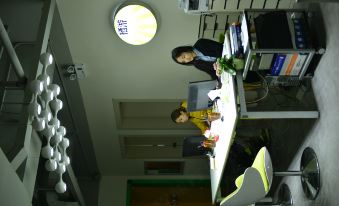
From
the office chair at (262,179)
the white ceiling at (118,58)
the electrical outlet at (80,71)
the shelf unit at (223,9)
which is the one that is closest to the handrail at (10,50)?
the white ceiling at (118,58)

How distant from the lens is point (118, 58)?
12.9 feet

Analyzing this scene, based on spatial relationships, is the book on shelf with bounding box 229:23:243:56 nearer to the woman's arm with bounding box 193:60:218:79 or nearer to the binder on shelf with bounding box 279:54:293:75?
the binder on shelf with bounding box 279:54:293:75

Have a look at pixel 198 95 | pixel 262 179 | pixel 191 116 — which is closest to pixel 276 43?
pixel 262 179

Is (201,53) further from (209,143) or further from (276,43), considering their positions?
(276,43)

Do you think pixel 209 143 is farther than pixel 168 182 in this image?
No

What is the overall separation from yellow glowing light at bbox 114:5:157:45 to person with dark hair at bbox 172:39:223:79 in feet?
0.97

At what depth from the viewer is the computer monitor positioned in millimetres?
3568

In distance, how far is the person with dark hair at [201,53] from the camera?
3.46m

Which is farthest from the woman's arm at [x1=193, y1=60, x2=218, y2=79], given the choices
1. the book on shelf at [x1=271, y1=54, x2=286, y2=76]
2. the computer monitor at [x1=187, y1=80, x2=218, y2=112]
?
the book on shelf at [x1=271, y1=54, x2=286, y2=76]

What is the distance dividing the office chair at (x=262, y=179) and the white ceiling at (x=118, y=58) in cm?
142

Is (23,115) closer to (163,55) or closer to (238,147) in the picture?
(163,55)

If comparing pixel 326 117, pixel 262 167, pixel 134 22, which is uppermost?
pixel 134 22

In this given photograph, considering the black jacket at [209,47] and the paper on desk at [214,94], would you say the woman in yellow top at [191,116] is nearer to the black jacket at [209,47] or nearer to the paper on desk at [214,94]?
the paper on desk at [214,94]

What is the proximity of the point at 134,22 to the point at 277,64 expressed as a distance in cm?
131
